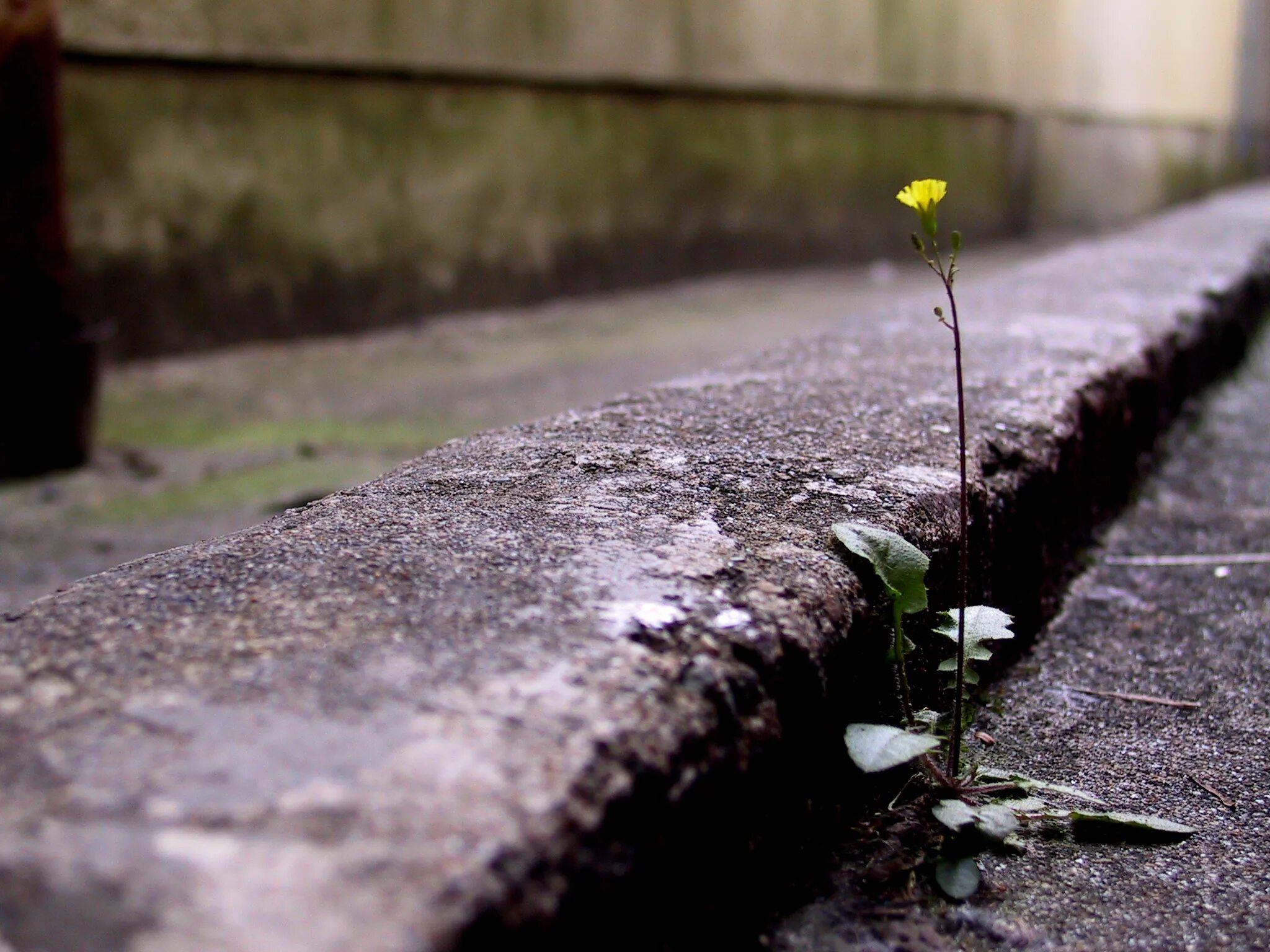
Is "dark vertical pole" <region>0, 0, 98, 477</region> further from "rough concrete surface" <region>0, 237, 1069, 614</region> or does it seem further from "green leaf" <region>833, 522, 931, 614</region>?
"green leaf" <region>833, 522, 931, 614</region>

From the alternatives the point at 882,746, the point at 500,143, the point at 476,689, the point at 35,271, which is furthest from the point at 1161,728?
the point at 500,143

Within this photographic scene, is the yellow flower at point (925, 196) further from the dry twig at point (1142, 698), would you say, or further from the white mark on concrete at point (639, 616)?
the dry twig at point (1142, 698)

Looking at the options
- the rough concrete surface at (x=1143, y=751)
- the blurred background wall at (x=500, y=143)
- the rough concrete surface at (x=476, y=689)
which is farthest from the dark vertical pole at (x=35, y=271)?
the rough concrete surface at (x=1143, y=751)

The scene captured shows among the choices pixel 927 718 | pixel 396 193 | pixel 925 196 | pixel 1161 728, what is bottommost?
pixel 1161 728

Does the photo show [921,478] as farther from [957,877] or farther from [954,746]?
[957,877]

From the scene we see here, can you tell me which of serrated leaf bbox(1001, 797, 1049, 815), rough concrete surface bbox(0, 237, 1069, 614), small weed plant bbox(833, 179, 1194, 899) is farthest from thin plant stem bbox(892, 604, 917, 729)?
rough concrete surface bbox(0, 237, 1069, 614)

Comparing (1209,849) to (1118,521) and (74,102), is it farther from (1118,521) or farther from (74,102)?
(74,102)

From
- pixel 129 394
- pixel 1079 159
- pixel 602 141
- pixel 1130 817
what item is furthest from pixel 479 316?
pixel 1079 159
